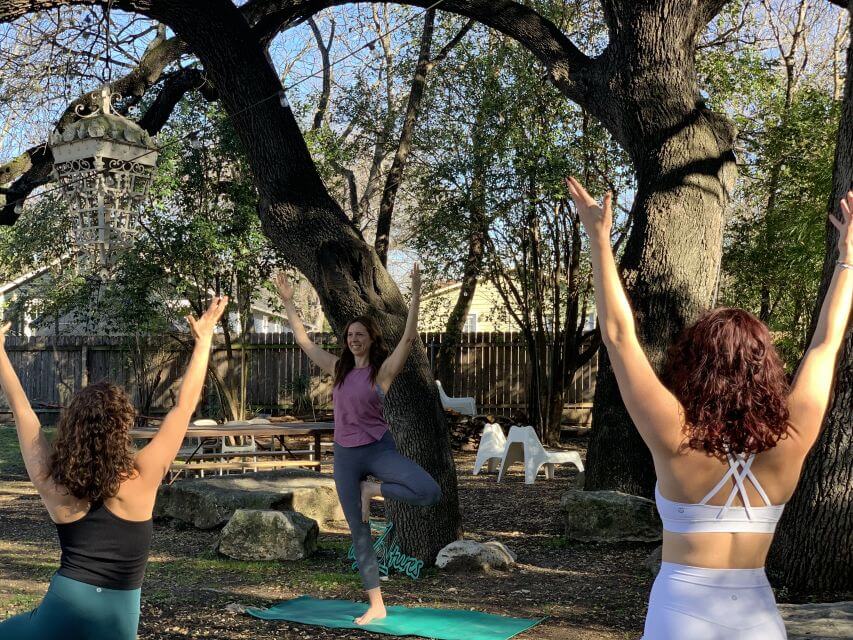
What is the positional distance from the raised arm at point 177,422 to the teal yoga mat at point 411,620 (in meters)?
2.55

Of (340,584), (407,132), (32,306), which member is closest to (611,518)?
(340,584)

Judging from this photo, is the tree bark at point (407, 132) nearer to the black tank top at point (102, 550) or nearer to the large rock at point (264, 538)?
the large rock at point (264, 538)

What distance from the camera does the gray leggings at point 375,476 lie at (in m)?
5.58

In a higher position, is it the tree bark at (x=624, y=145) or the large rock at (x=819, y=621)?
the tree bark at (x=624, y=145)

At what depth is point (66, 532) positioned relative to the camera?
303 cm

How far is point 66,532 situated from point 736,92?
13379mm

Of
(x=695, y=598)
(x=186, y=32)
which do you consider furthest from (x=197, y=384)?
(x=186, y=32)

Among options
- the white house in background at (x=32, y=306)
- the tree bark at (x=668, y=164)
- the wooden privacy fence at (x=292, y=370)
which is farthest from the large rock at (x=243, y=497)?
the wooden privacy fence at (x=292, y=370)

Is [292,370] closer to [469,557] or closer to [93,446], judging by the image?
[469,557]

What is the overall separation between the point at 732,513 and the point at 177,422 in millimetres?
1827

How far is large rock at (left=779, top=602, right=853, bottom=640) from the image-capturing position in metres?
3.93

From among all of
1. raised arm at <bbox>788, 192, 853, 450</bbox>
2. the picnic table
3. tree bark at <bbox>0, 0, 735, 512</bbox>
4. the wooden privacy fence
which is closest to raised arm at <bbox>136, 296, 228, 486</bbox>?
raised arm at <bbox>788, 192, 853, 450</bbox>

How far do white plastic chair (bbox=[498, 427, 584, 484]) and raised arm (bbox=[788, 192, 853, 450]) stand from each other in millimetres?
9448

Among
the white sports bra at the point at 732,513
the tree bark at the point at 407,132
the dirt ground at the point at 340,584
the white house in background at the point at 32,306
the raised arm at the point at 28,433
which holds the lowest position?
the dirt ground at the point at 340,584
